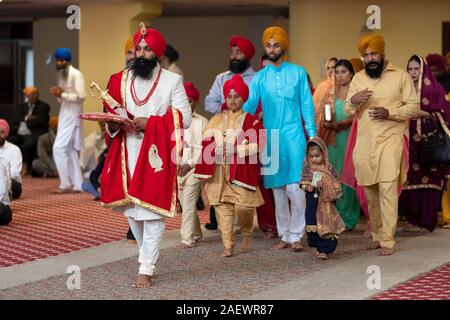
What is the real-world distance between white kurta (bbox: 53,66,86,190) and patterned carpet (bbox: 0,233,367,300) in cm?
540

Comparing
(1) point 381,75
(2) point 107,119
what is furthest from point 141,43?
(1) point 381,75

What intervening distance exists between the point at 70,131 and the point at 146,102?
734 centimetres

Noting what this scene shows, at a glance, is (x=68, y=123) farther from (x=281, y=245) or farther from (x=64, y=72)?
(x=281, y=245)

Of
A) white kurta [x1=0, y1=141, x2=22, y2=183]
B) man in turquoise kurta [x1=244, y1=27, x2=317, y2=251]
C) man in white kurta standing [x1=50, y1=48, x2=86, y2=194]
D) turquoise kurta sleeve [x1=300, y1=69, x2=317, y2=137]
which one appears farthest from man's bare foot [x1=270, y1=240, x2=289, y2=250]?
man in white kurta standing [x1=50, y1=48, x2=86, y2=194]

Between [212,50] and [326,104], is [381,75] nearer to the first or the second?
[326,104]

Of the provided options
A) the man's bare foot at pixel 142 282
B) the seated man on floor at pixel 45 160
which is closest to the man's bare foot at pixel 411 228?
the man's bare foot at pixel 142 282

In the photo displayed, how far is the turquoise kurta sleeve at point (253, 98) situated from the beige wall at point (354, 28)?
690 centimetres

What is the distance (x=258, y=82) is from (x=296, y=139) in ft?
2.16

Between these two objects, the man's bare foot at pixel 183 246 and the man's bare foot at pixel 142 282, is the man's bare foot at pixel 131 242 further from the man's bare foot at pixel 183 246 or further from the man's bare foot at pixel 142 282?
the man's bare foot at pixel 142 282

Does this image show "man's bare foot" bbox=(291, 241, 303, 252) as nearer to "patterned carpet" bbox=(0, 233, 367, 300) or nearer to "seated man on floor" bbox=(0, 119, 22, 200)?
"patterned carpet" bbox=(0, 233, 367, 300)

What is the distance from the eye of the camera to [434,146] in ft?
35.0

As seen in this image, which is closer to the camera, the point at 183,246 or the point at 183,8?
the point at 183,246

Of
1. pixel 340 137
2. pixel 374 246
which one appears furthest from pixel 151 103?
pixel 340 137

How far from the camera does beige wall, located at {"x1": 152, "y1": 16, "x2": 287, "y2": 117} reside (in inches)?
896
